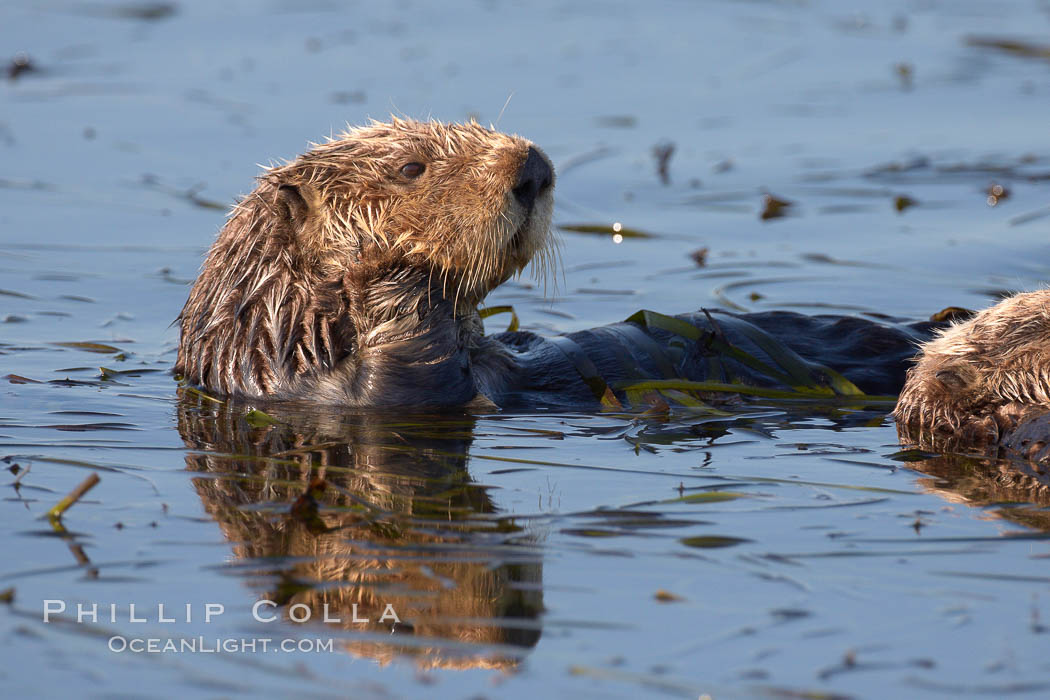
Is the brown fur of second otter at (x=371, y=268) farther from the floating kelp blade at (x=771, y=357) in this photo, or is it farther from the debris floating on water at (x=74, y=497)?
the debris floating on water at (x=74, y=497)

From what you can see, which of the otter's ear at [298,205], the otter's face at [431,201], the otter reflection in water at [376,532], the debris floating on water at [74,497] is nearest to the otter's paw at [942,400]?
the otter's face at [431,201]

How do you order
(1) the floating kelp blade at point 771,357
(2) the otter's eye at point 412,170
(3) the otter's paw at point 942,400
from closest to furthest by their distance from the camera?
(3) the otter's paw at point 942,400, (2) the otter's eye at point 412,170, (1) the floating kelp blade at point 771,357

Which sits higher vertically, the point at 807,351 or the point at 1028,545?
the point at 807,351

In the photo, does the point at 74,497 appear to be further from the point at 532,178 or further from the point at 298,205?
the point at 532,178

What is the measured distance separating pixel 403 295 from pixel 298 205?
55 cm

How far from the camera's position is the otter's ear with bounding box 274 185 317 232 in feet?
17.3

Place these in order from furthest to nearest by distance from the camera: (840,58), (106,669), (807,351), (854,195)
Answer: (840,58) → (854,195) → (807,351) → (106,669)

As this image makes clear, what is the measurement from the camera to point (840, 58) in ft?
42.3

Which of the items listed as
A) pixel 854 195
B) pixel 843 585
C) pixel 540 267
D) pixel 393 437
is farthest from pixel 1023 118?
pixel 843 585

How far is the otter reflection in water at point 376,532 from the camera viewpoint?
3.12 m

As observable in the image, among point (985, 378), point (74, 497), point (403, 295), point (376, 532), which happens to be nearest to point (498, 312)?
point (403, 295)

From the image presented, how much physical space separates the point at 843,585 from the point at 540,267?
2.28 metres

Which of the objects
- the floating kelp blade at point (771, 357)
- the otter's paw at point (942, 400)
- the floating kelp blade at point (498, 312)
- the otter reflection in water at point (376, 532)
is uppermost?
the floating kelp blade at point (498, 312)

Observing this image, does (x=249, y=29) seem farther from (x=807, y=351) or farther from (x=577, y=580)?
(x=577, y=580)
